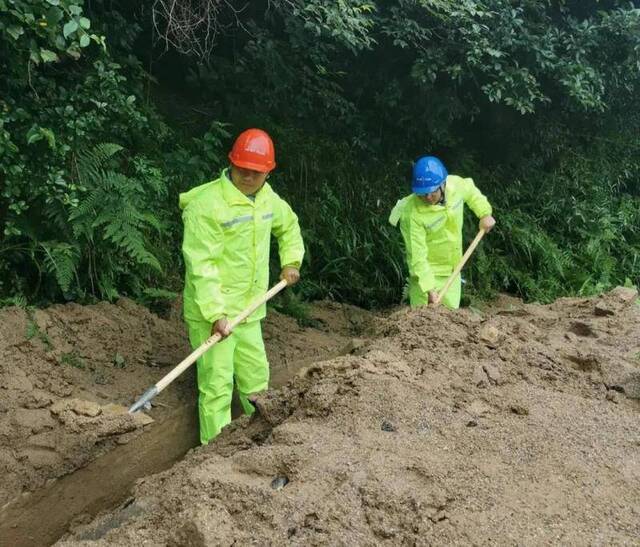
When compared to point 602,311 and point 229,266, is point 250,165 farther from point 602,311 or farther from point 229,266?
point 602,311

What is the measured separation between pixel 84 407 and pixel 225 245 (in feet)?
4.97

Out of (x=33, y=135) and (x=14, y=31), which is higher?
(x=14, y=31)

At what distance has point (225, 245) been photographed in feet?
17.0

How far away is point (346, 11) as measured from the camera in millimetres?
6227

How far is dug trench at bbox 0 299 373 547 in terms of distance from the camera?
4312mm

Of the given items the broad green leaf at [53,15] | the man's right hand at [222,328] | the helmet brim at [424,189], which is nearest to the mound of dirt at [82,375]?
the man's right hand at [222,328]

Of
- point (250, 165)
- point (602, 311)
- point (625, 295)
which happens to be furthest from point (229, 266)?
point (625, 295)

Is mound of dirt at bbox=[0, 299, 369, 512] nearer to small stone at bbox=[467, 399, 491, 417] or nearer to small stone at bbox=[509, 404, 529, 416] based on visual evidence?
small stone at bbox=[467, 399, 491, 417]

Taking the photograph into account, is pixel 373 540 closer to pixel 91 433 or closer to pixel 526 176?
pixel 91 433

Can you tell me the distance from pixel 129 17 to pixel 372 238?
391cm

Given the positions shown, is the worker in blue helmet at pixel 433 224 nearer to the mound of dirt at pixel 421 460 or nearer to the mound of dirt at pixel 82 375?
the mound of dirt at pixel 82 375

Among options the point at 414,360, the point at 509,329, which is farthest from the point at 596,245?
the point at 414,360

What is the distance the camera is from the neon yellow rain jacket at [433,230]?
6.48m

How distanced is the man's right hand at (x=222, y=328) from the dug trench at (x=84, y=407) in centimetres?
79
